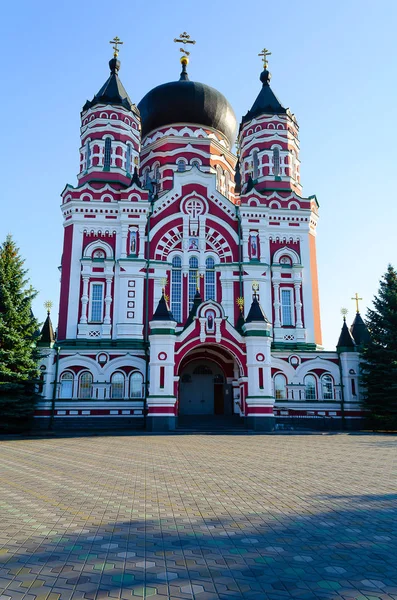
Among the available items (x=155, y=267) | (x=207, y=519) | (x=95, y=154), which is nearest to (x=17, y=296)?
(x=155, y=267)

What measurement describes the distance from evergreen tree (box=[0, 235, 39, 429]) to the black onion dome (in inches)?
682

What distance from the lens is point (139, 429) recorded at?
25.4m

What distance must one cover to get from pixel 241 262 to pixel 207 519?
2523 centimetres

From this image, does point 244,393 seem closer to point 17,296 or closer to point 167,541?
point 17,296

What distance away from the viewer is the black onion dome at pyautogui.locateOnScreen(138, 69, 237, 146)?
37.1m

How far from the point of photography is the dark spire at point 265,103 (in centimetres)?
3547

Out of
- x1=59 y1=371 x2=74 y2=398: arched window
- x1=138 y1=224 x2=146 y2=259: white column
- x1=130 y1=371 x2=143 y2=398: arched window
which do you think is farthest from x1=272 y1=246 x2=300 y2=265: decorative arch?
x1=59 y1=371 x2=74 y2=398: arched window

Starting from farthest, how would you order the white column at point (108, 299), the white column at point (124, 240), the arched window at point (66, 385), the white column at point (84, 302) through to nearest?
1. the white column at point (124, 240)
2. the white column at point (108, 299)
3. the white column at point (84, 302)
4. the arched window at point (66, 385)

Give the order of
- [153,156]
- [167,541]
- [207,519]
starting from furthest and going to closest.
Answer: [153,156], [207,519], [167,541]

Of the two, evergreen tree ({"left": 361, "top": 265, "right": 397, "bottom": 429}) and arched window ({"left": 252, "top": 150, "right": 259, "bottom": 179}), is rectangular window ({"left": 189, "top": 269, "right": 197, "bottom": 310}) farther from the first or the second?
evergreen tree ({"left": 361, "top": 265, "right": 397, "bottom": 429})

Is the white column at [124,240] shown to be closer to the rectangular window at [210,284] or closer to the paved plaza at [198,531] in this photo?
the rectangular window at [210,284]

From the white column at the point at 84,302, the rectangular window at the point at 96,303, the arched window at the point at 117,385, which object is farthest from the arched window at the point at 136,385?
the white column at the point at 84,302

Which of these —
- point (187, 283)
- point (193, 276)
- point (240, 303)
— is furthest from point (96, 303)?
point (240, 303)

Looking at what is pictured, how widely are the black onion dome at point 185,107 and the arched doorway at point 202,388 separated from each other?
750 inches
